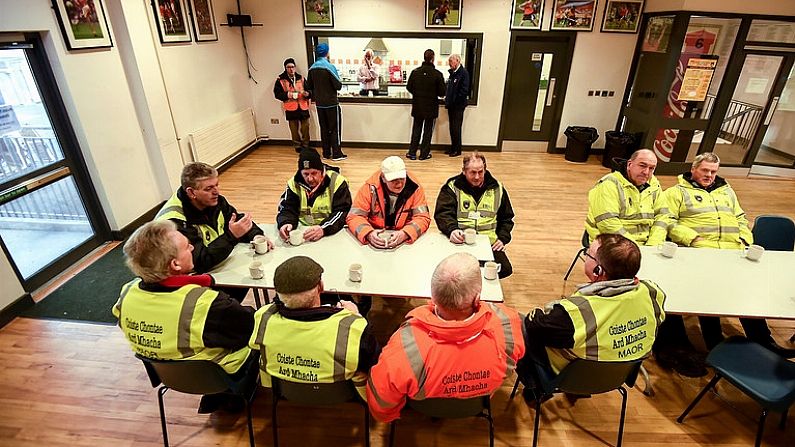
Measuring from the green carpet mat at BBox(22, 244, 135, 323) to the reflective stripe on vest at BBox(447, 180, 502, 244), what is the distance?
2.88 metres

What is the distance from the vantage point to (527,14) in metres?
6.56

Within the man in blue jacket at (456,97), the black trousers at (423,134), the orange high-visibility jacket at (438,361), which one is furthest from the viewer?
the black trousers at (423,134)

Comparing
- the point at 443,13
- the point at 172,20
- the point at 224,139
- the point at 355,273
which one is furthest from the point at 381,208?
the point at 443,13

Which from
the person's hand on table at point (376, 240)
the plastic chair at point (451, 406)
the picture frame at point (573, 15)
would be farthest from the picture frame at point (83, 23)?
the picture frame at point (573, 15)

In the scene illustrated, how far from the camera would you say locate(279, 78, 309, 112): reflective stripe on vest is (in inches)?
268

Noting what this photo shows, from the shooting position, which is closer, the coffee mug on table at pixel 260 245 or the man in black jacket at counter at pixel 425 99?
the coffee mug on table at pixel 260 245

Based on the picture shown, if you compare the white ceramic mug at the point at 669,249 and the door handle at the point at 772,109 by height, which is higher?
the door handle at the point at 772,109

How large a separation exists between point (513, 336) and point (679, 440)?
55.7 inches

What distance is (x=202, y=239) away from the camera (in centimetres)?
258

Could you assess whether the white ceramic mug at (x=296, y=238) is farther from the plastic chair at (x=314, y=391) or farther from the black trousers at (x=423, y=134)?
the black trousers at (x=423, y=134)

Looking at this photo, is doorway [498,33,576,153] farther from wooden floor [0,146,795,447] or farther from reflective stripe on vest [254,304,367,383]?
reflective stripe on vest [254,304,367,383]

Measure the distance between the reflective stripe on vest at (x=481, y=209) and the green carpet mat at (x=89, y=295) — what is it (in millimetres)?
2879

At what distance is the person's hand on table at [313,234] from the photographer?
8.99 ft

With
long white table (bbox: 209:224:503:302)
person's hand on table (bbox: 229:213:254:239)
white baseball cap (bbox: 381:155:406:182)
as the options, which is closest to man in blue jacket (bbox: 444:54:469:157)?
white baseball cap (bbox: 381:155:406:182)
